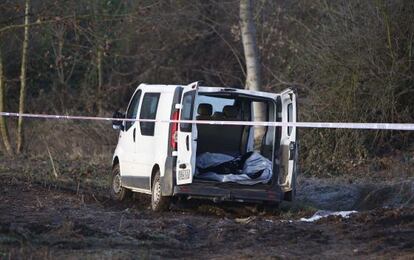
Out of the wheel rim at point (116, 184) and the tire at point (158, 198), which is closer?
the tire at point (158, 198)

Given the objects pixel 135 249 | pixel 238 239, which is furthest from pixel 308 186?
pixel 135 249

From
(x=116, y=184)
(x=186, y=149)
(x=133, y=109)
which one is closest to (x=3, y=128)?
(x=116, y=184)

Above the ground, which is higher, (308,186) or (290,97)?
(290,97)

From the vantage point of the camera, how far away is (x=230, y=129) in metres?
13.6

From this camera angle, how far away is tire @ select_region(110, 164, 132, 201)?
1477 centimetres

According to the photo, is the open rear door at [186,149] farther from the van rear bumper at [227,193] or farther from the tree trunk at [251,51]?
the tree trunk at [251,51]

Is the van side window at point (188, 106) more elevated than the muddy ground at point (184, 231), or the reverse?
the van side window at point (188, 106)

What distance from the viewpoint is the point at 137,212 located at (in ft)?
41.2

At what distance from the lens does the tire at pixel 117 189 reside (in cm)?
1477

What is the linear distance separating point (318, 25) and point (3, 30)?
24.9 ft

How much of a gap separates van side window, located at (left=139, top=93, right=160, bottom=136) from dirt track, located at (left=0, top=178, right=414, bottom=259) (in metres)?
1.54

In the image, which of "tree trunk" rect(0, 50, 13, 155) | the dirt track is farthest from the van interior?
"tree trunk" rect(0, 50, 13, 155)

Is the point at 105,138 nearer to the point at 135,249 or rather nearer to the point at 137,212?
the point at 137,212

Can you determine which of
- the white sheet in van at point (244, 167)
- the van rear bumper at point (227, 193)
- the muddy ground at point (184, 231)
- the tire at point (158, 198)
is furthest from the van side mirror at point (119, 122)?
the van rear bumper at point (227, 193)
